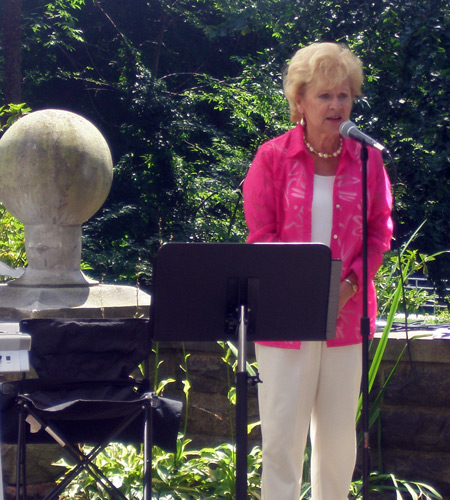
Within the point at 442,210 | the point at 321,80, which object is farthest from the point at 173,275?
the point at 442,210

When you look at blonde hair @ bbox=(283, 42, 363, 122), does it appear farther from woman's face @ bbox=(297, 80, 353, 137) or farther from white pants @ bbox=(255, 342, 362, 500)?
white pants @ bbox=(255, 342, 362, 500)

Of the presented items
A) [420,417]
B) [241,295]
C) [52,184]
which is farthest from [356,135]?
[420,417]

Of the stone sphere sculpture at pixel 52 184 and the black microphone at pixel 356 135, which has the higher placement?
the black microphone at pixel 356 135

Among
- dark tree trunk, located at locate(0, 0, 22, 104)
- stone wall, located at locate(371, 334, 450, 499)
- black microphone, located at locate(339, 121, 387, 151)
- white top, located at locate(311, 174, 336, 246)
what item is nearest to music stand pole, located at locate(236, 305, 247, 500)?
white top, located at locate(311, 174, 336, 246)

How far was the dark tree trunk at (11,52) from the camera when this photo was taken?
13.1m

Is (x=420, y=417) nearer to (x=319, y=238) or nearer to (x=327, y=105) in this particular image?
(x=319, y=238)

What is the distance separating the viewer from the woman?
9.83 feet

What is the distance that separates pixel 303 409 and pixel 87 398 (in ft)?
3.00

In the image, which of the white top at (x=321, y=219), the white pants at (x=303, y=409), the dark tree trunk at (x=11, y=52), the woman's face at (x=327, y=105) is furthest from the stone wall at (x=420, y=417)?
the dark tree trunk at (x=11, y=52)

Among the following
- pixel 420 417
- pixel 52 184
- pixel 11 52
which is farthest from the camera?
pixel 11 52

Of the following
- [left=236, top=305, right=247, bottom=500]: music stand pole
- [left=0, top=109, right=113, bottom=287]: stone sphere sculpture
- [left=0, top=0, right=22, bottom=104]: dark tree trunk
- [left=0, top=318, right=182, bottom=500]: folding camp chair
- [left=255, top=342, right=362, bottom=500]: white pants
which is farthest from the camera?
[left=0, top=0, right=22, bottom=104]: dark tree trunk

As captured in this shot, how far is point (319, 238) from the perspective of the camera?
120 inches

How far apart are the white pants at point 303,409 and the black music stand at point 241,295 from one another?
279 mm

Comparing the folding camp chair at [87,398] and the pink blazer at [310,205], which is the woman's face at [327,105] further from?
the folding camp chair at [87,398]
